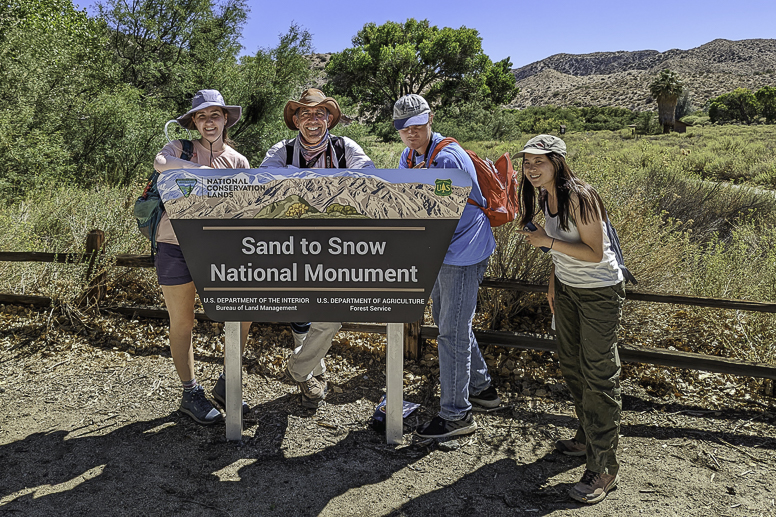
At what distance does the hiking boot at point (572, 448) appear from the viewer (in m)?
3.26

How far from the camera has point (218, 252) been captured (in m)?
2.98

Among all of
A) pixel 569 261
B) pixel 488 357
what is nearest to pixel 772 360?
pixel 488 357

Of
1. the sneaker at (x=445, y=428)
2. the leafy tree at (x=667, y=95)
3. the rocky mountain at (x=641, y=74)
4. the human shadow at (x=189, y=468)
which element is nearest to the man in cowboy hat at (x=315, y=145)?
the human shadow at (x=189, y=468)

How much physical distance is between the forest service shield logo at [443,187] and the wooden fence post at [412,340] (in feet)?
5.70

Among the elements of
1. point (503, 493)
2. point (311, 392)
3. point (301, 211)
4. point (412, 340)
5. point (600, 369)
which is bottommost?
point (503, 493)

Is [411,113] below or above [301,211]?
above

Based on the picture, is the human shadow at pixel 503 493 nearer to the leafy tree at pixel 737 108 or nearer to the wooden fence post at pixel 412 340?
the wooden fence post at pixel 412 340

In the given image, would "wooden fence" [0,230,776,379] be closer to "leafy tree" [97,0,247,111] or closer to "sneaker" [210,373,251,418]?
"sneaker" [210,373,251,418]

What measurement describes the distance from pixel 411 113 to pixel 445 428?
195 centimetres

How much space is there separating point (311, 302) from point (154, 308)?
8.57 ft

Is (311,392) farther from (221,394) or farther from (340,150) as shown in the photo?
(340,150)

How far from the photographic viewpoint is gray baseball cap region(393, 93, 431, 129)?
123 inches

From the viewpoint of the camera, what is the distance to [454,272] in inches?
125

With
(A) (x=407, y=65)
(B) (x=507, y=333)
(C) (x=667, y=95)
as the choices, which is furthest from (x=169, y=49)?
(C) (x=667, y=95)
